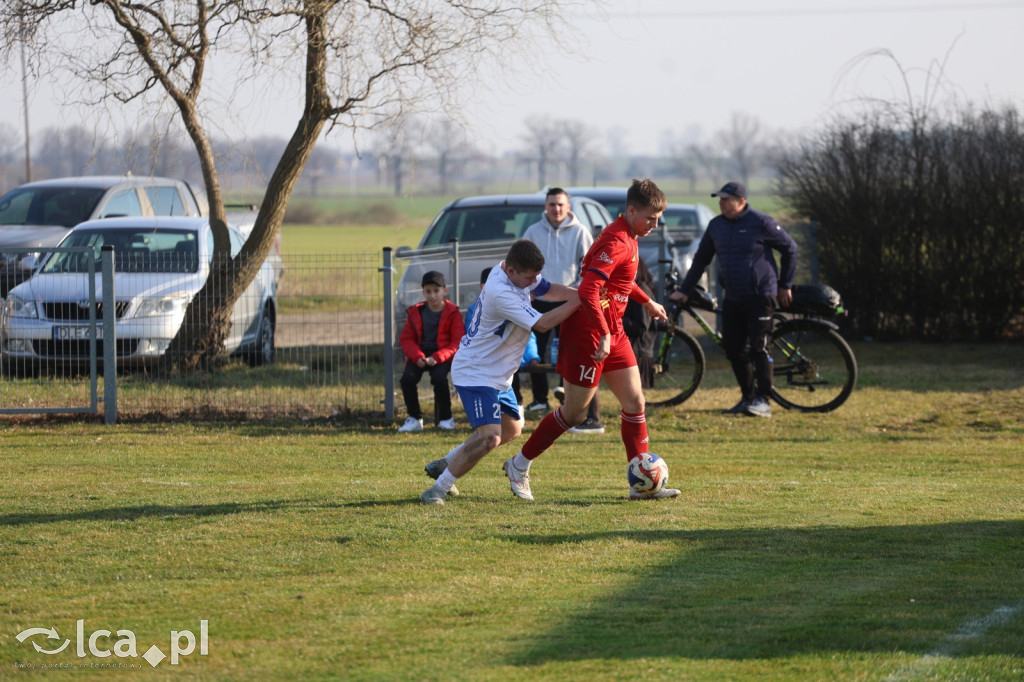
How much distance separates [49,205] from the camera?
16.4 metres

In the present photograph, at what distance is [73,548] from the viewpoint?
6051 mm

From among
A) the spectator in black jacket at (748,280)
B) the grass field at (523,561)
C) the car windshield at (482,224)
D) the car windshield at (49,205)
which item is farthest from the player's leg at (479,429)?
the car windshield at (49,205)

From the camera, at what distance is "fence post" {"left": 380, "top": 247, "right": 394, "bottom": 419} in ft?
35.6

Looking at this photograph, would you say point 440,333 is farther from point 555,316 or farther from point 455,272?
point 555,316

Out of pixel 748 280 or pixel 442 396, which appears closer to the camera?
pixel 442 396

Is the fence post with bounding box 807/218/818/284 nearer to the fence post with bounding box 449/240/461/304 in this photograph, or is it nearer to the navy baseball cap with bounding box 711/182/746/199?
the navy baseball cap with bounding box 711/182/746/199

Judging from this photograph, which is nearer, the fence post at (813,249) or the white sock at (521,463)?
the white sock at (521,463)

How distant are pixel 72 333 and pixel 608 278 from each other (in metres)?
6.11

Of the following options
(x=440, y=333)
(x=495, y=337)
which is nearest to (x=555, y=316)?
(x=495, y=337)

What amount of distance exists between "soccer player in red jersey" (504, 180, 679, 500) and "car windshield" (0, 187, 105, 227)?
429 inches

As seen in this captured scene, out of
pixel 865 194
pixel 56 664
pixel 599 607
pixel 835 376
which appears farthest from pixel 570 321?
pixel 865 194

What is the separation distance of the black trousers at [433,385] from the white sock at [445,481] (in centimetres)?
327

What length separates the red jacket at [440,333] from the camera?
33.8 feet

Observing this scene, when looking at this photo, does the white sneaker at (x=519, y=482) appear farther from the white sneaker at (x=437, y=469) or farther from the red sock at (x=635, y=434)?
the red sock at (x=635, y=434)
